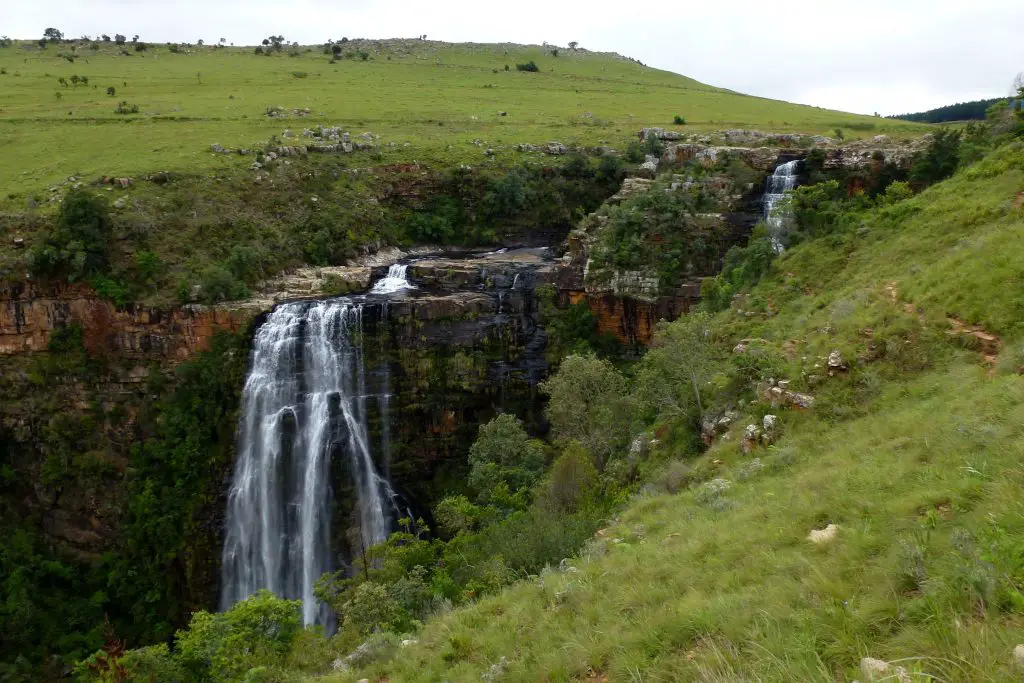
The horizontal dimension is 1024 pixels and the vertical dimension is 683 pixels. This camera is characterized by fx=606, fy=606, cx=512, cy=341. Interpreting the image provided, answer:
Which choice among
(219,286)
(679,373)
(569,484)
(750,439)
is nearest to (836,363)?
(750,439)

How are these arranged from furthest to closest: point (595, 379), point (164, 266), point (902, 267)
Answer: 1. point (164, 266)
2. point (595, 379)
3. point (902, 267)

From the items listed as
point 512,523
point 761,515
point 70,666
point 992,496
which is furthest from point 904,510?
point 70,666

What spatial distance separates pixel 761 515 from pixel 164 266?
28.5 meters

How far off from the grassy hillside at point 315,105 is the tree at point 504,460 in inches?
989

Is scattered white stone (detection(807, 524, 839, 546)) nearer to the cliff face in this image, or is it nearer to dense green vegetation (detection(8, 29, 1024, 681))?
dense green vegetation (detection(8, 29, 1024, 681))

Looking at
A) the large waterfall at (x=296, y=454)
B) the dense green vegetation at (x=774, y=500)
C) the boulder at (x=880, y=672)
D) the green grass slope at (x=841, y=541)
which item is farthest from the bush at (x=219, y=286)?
the boulder at (x=880, y=672)

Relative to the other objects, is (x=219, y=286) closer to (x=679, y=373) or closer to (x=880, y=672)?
(x=679, y=373)

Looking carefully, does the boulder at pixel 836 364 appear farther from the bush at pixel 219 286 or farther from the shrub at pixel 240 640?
the bush at pixel 219 286

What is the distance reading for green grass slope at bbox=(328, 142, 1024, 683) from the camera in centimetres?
462

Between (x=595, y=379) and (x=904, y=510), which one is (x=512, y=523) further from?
(x=904, y=510)

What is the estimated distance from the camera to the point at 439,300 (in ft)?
90.8

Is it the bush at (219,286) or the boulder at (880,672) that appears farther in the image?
the bush at (219,286)

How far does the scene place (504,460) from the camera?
2023 centimetres

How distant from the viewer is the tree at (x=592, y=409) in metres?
19.9
